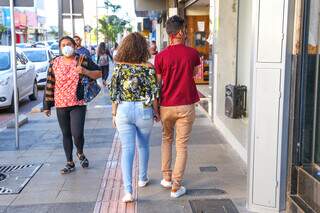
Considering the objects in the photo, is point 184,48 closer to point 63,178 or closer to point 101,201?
point 101,201

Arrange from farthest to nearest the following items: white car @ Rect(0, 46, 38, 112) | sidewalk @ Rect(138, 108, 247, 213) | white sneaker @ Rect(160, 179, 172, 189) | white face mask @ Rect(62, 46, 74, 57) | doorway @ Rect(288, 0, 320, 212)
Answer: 1. white car @ Rect(0, 46, 38, 112)
2. white face mask @ Rect(62, 46, 74, 57)
3. white sneaker @ Rect(160, 179, 172, 189)
4. sidewalk @ Rect(138, 108, 247, 213)
5. doorway @ Rect(288, 0, 320, 212)

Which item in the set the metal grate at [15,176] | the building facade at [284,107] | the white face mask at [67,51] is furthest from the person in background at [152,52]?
the metal grate at [15,176]

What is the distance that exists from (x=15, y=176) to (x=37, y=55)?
1355cm

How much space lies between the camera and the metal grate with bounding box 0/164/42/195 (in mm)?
5654

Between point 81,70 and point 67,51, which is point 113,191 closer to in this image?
point 81,70

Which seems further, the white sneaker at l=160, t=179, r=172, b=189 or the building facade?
the white sneaker at l=160, t=179, r=172, b=189

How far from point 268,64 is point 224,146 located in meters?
3.28

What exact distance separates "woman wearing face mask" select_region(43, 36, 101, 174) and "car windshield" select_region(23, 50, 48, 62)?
13.0 meters

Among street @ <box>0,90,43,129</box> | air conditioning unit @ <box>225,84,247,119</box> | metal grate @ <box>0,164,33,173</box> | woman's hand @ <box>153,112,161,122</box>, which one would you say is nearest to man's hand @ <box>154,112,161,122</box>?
woman's hand @ <box>153,112,161,122</box>

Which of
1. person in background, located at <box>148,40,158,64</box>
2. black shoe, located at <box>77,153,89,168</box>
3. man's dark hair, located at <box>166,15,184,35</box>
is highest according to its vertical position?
man's dark hair, located at <box>166,15,184,35</box>

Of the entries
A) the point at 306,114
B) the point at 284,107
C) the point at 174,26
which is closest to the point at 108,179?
Result: the point at 174,26

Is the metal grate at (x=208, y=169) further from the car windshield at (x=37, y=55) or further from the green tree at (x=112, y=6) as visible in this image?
the green tree at (x=112, y=6)

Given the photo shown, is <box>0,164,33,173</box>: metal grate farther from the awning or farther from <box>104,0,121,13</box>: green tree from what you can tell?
<box>104,0,121,13</box>: green tree

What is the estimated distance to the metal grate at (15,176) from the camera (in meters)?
5.65
